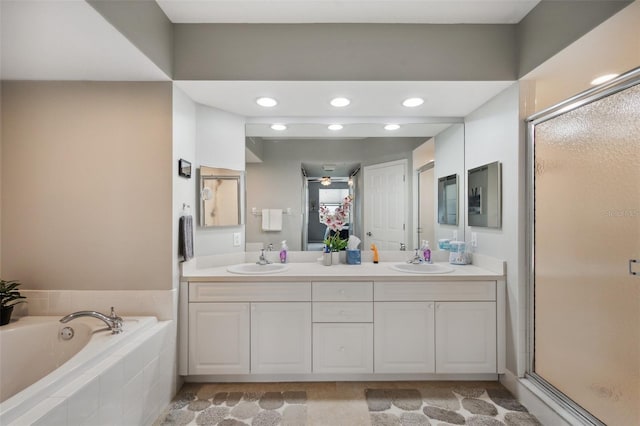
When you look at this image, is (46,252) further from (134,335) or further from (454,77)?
(454,77)

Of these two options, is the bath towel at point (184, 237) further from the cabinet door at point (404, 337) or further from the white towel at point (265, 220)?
the cabinet door at point (404, 337)

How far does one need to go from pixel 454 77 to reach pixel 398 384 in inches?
85.3

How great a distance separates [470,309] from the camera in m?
2.09

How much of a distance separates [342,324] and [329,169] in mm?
1356

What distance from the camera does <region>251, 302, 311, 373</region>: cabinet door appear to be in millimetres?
2068

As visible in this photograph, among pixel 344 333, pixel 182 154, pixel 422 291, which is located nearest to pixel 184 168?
pixel 182 154

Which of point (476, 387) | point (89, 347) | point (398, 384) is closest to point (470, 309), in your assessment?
point (476, 387)

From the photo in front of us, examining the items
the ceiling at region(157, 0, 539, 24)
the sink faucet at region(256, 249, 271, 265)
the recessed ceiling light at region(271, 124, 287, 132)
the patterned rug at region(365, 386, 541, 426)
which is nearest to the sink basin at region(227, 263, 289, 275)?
the sink faucet at region(256, 249, 271, 265)

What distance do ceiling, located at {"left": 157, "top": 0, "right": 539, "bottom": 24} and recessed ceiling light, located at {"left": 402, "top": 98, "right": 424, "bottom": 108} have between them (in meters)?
0.49

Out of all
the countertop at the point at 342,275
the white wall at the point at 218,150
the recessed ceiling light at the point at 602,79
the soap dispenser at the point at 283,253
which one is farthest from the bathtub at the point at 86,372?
the recessed ceiling light at the point at 602,79

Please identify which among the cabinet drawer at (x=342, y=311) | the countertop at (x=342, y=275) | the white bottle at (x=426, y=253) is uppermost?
the white bottle at (x=426, y=253)

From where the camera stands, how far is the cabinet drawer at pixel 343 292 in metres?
2.08

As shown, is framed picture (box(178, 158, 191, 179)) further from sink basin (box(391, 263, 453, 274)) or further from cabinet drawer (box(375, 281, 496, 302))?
sink basin (box(391, 263, 453, 274))

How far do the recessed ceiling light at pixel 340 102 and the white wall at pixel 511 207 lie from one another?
1095 mm
